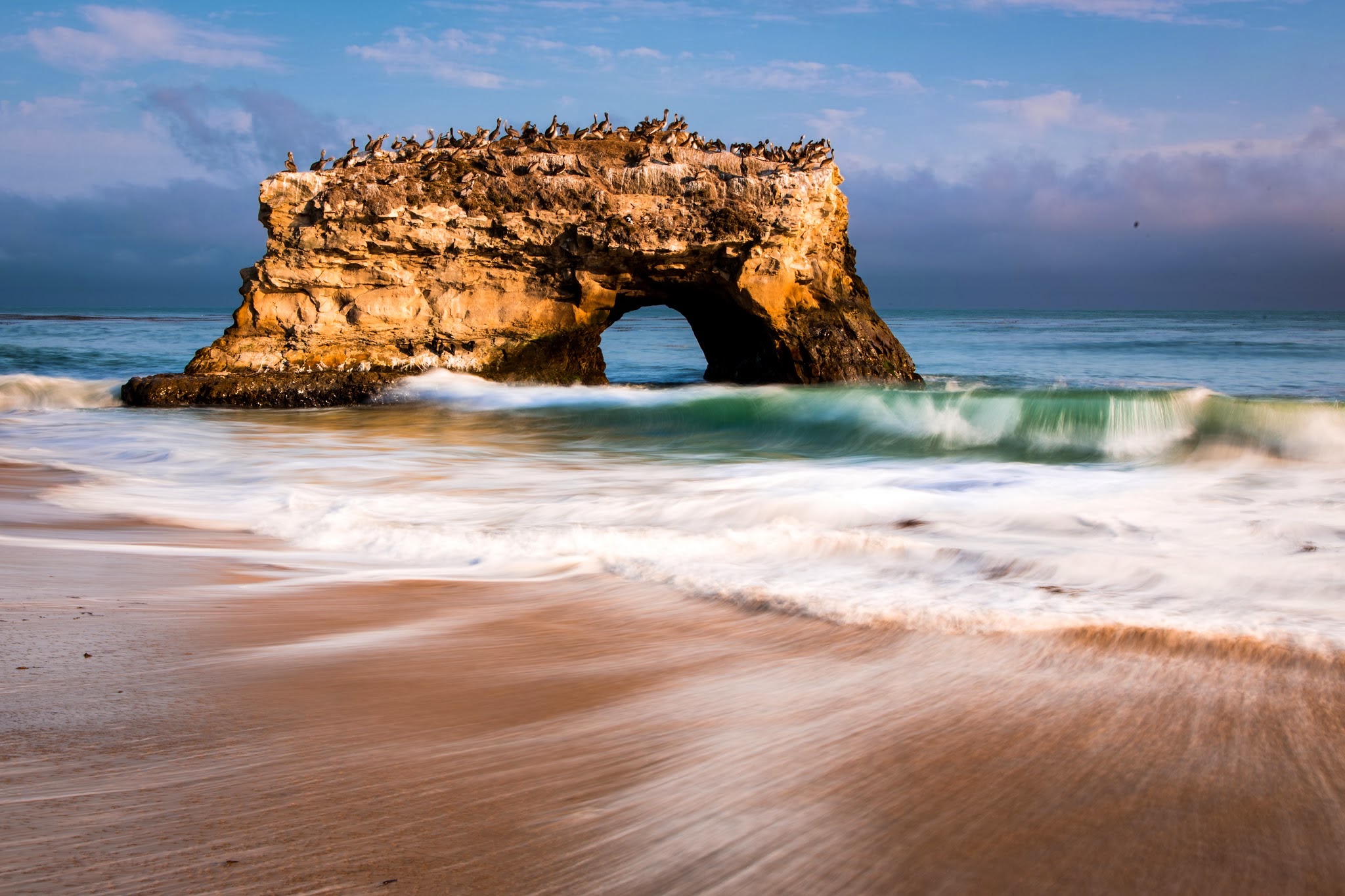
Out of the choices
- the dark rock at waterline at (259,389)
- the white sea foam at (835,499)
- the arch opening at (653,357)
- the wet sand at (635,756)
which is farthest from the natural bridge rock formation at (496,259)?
the wet sand at (635,756)

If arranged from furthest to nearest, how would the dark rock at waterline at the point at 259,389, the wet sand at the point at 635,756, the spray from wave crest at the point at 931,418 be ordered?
the dark rock at waterline at the point at 259,389
the spray from wave crest at the point at 931,418
the wet sand at the point at 635,756

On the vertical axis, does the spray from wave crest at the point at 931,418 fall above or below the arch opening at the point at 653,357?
below

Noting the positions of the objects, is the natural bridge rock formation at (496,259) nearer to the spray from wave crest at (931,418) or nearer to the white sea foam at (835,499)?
the spray from wave crest at (931,418)

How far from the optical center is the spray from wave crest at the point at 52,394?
39.9 ft

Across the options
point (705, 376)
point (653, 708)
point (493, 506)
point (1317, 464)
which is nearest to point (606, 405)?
point (705, 376)

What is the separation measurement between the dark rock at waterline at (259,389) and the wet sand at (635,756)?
949cm

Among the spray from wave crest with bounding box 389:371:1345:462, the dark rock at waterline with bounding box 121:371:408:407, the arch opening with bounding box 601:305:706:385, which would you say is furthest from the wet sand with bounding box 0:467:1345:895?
the arch opening with bounding box 601:305:706:385

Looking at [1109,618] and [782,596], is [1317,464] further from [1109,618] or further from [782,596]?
[782,596]

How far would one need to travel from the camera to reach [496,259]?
42.7 feet

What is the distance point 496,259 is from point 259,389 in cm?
354

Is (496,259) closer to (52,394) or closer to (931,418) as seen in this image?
(52,394)

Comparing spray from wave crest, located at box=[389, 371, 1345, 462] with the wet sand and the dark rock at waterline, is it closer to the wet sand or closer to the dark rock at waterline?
the dark rock at waterline

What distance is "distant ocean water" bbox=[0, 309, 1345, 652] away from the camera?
3.60 m

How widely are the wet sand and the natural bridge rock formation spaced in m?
9.74
